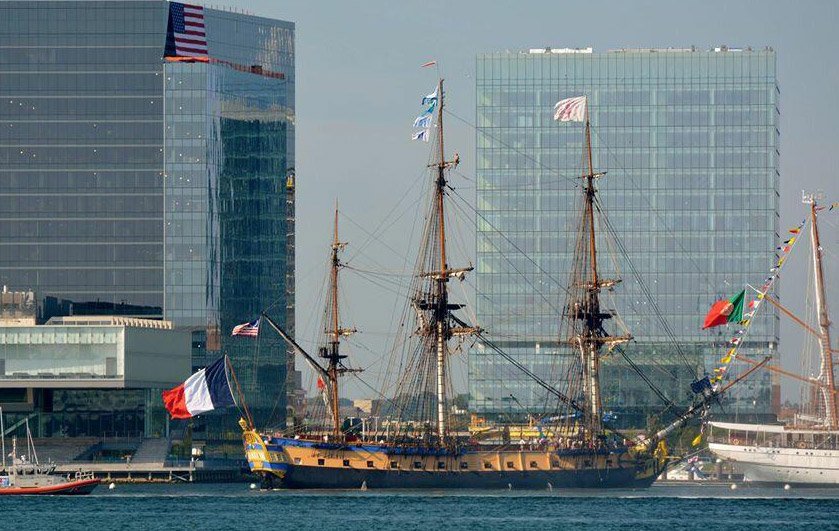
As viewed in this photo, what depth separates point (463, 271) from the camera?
184 metres

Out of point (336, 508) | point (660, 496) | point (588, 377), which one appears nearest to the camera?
point (336, 508)

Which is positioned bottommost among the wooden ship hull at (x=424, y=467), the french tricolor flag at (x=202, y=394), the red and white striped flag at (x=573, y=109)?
the wooden ship hull at (x=424, y=467)

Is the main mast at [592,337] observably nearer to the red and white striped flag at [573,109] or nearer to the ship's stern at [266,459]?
the red and white striped flag at [573,109]

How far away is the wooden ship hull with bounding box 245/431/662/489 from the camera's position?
175 metres

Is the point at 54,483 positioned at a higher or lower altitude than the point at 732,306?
lower

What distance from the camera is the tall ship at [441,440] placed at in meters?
176

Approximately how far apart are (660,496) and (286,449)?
106 feet

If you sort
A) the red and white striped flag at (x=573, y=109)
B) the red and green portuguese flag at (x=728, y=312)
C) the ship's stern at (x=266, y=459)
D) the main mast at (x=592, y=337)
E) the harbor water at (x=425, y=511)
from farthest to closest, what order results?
the main mast at (x=592, y=337)
the red and white striped flag at (x=573, y=109)
the red and green portuguese flag at (x=728, y=312)
the ship's stern at (x=266, y=459)
the harbor water at (x=425, y=511)

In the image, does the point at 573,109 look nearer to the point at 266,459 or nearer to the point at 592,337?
the point at 592,337

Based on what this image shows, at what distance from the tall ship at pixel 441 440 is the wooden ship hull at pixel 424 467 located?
0.28 feet

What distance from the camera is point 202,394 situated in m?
171

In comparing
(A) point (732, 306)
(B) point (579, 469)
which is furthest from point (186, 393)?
(A) point (732, 306)

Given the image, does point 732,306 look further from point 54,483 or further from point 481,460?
point 54,483

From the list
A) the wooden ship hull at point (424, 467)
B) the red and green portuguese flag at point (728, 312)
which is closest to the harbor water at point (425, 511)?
the wooden ship hull at point (424, 467)
